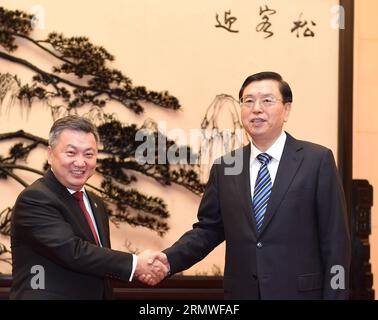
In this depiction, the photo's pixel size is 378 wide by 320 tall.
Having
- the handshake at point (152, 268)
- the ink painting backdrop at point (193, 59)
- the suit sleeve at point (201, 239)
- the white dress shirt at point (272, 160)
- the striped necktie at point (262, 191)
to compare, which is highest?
the ink painting backdrop at point (193, 59)

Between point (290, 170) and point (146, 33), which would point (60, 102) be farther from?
point (290, 170)

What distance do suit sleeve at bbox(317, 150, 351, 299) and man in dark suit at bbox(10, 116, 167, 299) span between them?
2.70 ft

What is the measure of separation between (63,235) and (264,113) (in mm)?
973

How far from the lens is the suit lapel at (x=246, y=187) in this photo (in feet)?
8.12

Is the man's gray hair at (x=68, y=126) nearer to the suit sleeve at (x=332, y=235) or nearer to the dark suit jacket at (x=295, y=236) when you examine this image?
the dark suit jacket at (x=295, y=236)

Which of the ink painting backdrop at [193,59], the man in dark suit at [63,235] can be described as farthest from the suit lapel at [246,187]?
the ink painting backdrop at [193,59]

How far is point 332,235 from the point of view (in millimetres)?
2389

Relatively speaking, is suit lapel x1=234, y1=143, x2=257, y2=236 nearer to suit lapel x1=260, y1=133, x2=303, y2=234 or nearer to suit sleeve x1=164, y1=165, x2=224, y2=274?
suit lapel x1=260, y1=133, x2=303, y2=234

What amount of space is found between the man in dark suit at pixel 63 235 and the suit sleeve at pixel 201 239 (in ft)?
1.04

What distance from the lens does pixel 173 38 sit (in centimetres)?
354

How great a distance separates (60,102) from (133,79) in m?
0.44

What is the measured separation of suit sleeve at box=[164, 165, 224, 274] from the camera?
109 inches

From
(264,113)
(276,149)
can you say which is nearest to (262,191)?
(276,149)

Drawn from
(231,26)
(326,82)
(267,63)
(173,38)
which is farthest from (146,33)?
(326,82)
